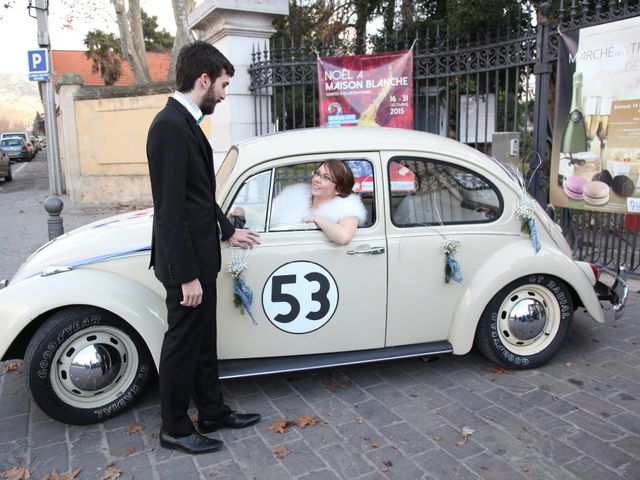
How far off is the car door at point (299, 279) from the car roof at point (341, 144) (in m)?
0.06

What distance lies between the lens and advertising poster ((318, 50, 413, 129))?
24.6 ft

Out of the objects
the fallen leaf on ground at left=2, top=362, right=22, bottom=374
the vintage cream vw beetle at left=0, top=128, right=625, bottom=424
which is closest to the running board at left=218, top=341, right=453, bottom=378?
the vintage cream vw beetle at left=0, top=128, right=625, bottom=424

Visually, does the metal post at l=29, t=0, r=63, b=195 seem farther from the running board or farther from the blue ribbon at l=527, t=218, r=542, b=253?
the blue ribbon at l=527, t=218, r=542, b=253

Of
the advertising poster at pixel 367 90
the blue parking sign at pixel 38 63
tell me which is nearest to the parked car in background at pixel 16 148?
the blue parking sign at pixel 38 63

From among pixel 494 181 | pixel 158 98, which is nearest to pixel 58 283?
pixel 494 181

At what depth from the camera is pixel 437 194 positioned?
3.86 metres

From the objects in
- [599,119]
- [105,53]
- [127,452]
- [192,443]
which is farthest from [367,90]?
[105,53]

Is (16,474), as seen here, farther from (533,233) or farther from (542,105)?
(542,105)

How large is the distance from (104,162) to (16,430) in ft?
34.7

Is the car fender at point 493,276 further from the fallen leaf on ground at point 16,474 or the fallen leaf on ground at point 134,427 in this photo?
the fallen leaf on ground at point 16,474

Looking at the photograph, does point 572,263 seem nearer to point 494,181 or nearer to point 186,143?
point 494,181

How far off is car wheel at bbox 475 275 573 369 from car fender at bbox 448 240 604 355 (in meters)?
0.09

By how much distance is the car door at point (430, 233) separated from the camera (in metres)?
3.71

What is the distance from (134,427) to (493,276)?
99.8 inches
